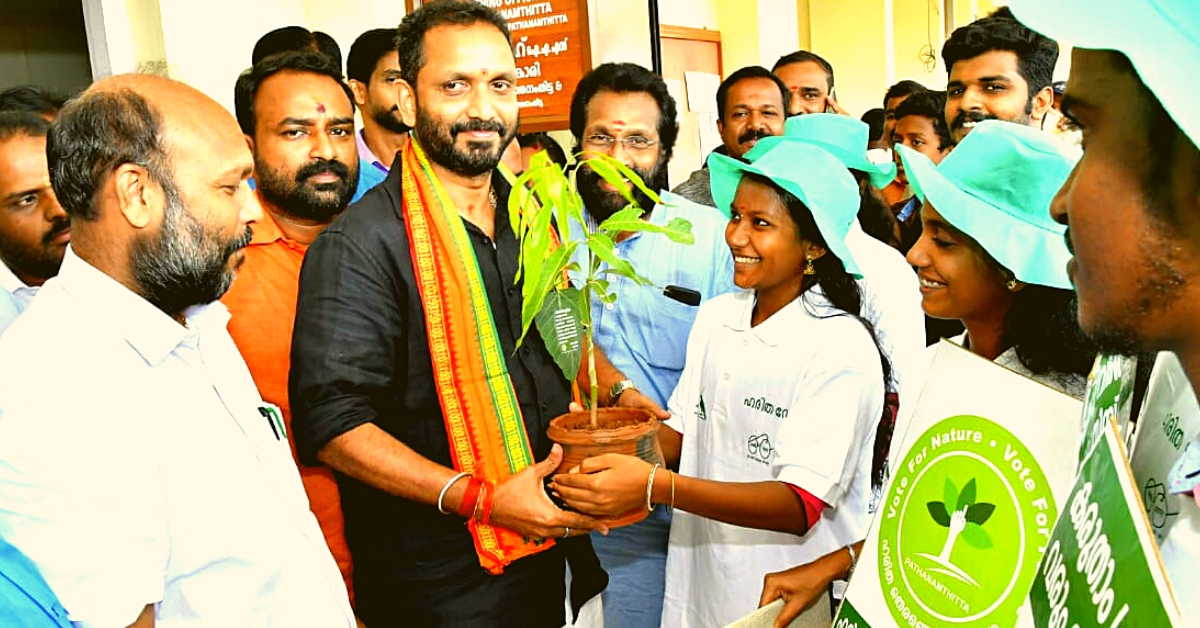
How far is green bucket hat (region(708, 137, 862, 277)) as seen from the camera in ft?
5.71

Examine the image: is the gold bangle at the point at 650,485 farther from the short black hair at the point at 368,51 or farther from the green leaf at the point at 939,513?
the short black hair at the point at 368,51

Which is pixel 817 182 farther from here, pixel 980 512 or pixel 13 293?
pixel 13 293

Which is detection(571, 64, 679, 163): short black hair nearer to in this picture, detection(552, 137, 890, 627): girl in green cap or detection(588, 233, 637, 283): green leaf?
detection(552, 137, 890, 627): girl in green cap

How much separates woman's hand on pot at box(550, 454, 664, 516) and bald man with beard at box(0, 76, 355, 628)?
15.9 inches

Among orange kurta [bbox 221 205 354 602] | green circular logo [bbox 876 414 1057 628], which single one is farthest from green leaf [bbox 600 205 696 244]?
orange kurta [bbox 221 205 354 602]

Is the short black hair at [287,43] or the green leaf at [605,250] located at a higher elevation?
the short black hair at [287,43]

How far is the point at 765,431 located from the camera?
1.72m

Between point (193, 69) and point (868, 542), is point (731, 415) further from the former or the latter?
point (193, 69)

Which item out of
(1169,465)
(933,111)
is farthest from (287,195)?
(933,111)

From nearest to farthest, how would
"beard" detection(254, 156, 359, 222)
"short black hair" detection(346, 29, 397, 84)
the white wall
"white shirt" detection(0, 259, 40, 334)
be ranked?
1. "white shirt" detection(0, 259, 40, 334)
2. "beard" detection(254, 156, 359, 222)
3. "short black hair" detection(346, 29, 397, 84)
4. the white wall

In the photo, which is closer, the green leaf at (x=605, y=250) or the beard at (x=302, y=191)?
the green leaf at (x=605, y=250)

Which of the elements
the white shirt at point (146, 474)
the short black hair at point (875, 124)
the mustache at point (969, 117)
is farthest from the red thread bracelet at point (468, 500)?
the short black hair at point (875, 124)

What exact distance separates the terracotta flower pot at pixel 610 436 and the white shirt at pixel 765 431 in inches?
8.5

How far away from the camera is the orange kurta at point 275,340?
189 cm
